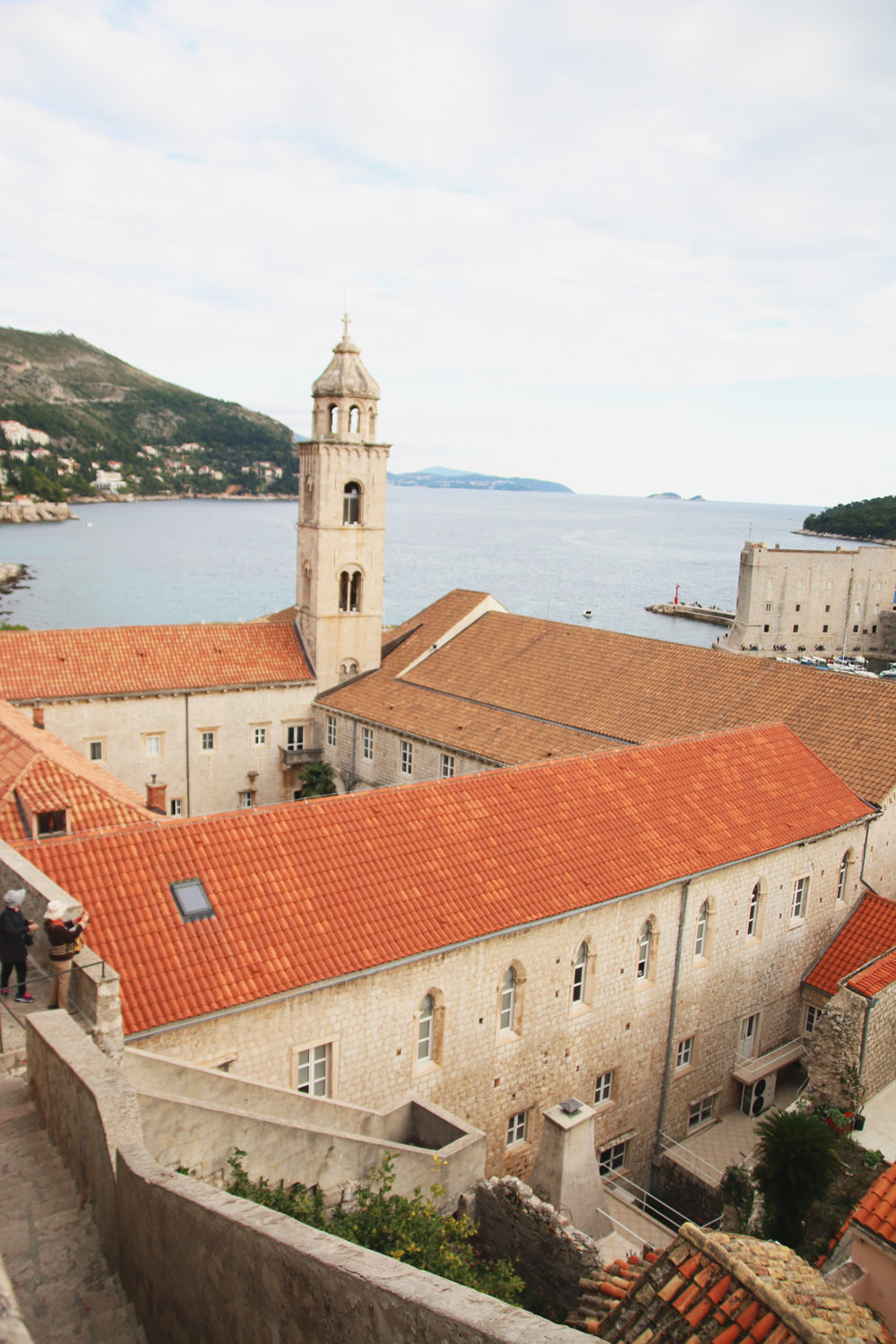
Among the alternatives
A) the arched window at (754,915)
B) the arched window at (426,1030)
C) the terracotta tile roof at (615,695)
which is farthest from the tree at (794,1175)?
the terracotta tile roof at (615,695)

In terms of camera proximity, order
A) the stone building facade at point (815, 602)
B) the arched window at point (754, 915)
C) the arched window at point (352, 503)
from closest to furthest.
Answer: the arched window at point (754, 915)
the arched window at point (352, 503)
the stone building facade at point (815, 602)

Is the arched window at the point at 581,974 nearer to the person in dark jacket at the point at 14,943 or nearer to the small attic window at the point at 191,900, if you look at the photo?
the small attic window at the point at 191,900

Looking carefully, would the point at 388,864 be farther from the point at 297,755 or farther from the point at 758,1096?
the point at 297,755

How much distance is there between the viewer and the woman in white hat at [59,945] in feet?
38.4

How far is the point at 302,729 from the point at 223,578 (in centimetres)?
9688

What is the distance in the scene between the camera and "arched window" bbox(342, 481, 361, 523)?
4238 cm

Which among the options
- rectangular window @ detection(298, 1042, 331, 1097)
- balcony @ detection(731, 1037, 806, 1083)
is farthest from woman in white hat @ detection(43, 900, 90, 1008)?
balcony @ detection(731, 1037, 806, 1083)

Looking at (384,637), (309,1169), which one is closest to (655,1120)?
(309,1169)

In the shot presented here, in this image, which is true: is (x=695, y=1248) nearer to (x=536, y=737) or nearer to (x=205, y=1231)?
(x=205, y=1231)

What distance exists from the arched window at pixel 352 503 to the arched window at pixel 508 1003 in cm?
2798

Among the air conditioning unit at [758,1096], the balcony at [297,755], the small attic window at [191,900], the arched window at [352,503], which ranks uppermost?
the arched window at [352,503]

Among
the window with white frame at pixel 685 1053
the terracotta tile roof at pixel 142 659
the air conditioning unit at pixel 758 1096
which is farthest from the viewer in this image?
the terracotta tile roof at pixel 142 659

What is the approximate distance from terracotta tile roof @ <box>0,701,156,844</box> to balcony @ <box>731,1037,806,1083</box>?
1564 cm

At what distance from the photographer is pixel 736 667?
3247cm
